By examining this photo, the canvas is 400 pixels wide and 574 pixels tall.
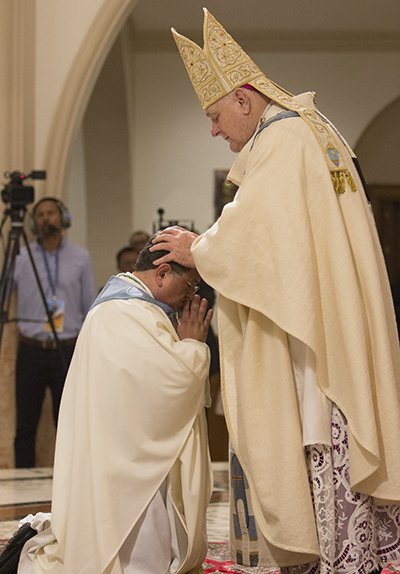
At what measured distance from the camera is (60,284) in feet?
16.5

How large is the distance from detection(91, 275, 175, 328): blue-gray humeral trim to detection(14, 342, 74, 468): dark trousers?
8.00 ft

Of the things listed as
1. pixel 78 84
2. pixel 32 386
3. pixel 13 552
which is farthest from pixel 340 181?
pixel 78 84

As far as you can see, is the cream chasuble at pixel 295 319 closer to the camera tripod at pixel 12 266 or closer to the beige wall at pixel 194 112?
the camera tripod at pixel 12 266

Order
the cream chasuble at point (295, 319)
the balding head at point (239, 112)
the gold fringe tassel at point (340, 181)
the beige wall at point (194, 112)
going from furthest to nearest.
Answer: the beige wall at point (194, 112), the balding head at point (239, 112), the gold fringe tassel at point (340, 181), the cream chasuble at point (295, 319)

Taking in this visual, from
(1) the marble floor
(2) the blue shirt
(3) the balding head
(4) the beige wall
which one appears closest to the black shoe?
(1) the marble floor

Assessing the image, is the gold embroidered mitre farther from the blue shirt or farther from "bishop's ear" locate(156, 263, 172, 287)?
the blue shirt

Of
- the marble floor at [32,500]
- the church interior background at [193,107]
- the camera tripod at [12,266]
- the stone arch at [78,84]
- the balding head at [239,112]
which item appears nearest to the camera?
the balding head at [239,112]

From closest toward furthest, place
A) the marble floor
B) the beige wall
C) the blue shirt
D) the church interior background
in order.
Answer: the marble floor < the blue shirt < the church interior background < the beige wall

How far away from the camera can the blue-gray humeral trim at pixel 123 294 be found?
2.38m

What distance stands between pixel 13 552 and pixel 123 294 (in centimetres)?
102

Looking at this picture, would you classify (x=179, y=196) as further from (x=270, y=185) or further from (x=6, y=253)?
(x=270, y=185)

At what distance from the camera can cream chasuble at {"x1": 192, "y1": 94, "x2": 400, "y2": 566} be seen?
2043mm

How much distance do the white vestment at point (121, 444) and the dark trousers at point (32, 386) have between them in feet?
8.10

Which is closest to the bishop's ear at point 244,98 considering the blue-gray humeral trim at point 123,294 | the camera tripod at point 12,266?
the blue-gray humeral trim at point 123,294
